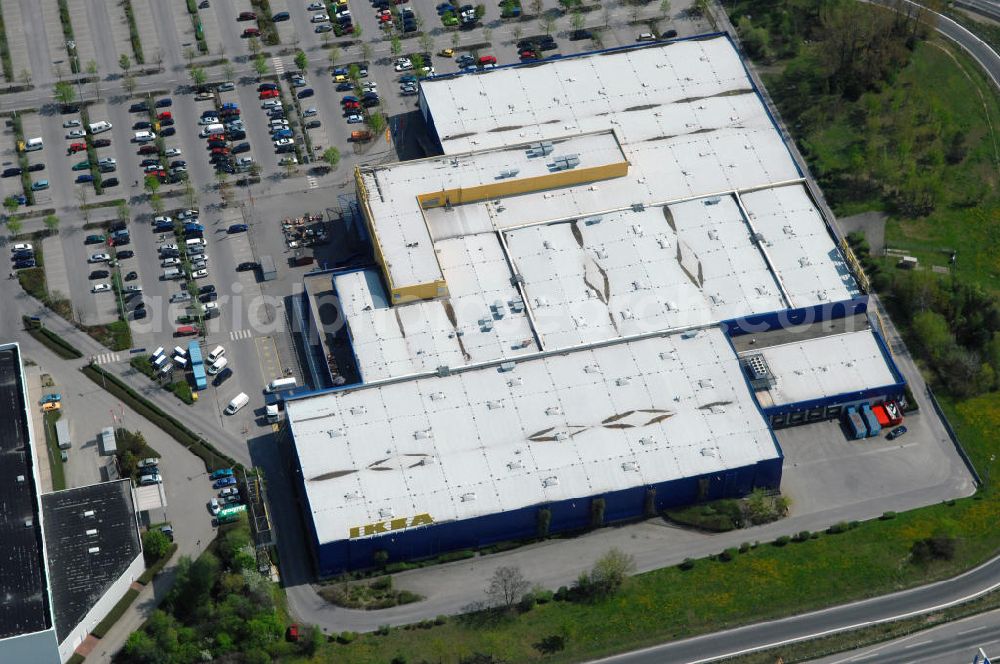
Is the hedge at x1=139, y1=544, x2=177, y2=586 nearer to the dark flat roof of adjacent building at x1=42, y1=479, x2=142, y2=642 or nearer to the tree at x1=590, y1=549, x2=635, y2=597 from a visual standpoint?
the dark flat roof of adjacent building at x1=42, y1=479, x2=142, y2=642

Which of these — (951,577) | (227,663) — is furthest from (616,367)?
(227,663)

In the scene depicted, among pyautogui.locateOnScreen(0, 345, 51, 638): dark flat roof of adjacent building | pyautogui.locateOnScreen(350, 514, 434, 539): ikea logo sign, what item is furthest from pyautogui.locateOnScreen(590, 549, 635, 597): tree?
pyautogui.locateOnScreen(0, 345, 51, 638): dark flat roof of adjacent building

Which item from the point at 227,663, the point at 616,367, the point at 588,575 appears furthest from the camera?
the point at 616,367

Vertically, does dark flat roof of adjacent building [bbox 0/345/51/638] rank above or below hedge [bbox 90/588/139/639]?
above

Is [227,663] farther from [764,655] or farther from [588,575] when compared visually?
[764,655]

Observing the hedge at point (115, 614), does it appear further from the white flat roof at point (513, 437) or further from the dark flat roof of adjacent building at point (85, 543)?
the white flat roof at point (513, 437)

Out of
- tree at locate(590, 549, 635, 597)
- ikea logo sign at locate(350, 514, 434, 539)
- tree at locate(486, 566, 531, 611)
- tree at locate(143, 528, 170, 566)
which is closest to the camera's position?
tree at locate(486, 566, 531, 611)
